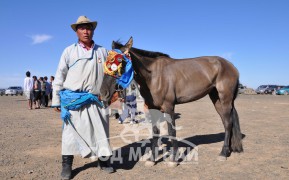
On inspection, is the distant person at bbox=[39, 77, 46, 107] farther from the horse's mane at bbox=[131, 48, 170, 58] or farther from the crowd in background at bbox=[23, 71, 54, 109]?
the horse's mane at bbox=[131, 48, 170, 58]

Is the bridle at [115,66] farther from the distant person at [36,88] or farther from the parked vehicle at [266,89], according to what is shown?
the parked vehicle at [266,89]

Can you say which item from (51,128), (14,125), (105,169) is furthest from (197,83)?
(14,125)

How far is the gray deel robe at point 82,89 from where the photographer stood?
4.37 metres

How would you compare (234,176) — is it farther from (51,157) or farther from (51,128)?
(51,128)

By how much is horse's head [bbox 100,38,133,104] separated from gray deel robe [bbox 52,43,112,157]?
0.85ft

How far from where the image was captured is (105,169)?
4.77 meters

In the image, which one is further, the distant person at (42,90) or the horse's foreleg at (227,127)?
the distant person at (42,90)

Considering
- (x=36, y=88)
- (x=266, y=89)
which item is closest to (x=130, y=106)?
(x=36, y=88)

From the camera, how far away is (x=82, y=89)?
14.4 ft

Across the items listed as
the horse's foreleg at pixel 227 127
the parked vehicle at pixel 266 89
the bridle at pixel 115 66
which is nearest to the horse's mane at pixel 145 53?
the bridle at pixel 115 66

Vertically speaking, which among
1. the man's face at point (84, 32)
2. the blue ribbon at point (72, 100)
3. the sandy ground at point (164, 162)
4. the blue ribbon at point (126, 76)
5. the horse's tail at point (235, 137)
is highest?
the man's face at point (84, 32)

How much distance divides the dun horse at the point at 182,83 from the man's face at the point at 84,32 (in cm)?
57

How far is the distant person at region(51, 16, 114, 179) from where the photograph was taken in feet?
14.3

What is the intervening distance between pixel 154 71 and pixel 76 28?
1711mm
